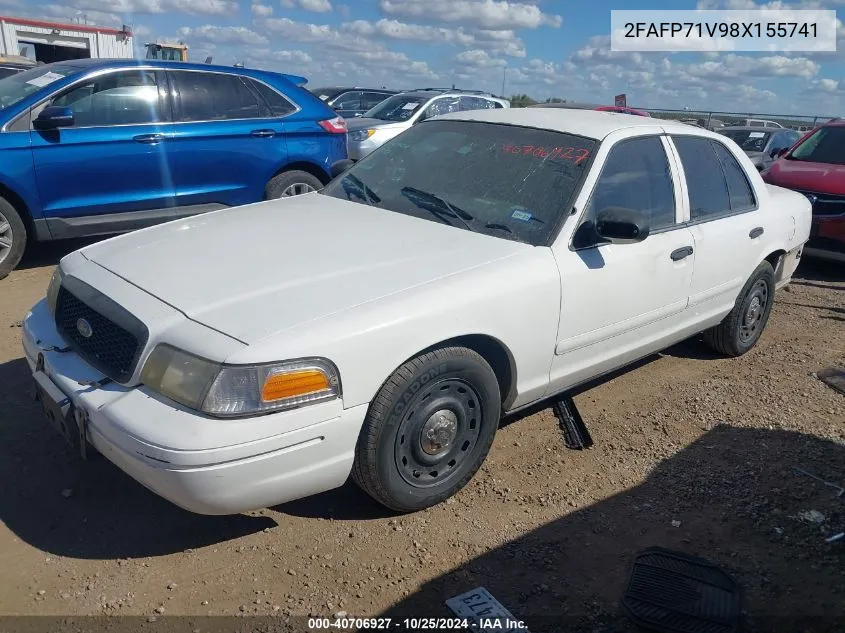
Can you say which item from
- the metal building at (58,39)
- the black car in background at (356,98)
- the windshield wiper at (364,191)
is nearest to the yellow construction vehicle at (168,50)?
the metal building at (58,39)

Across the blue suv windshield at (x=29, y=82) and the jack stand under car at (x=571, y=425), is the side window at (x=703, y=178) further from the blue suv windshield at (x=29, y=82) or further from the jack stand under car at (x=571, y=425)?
the blue suv windshield at (x=29, y=82)

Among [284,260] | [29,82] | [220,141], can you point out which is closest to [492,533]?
[284,260]

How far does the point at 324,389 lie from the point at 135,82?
5001 mm

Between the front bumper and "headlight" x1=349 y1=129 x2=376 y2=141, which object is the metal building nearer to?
"headlight" x1=349 y1=129 x2=376 y2=141

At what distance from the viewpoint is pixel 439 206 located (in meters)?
3.83

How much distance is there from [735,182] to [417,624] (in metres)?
3.63

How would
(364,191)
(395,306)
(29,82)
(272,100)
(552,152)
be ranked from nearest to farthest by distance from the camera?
1. (395,306)
2. (552,152)
3. (364,191)
4. (29,82)
5. (272,100)

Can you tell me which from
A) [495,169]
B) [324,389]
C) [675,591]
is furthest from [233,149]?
[675,591]

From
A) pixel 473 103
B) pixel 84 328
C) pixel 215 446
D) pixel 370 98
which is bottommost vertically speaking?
pixel 215 446

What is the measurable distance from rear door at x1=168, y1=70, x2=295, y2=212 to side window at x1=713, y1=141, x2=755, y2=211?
4.15m

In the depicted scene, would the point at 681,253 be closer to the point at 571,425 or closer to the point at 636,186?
the point at 636,186

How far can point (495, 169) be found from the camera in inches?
153

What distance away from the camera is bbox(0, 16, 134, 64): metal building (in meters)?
23.4

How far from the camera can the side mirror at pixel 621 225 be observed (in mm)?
3488
